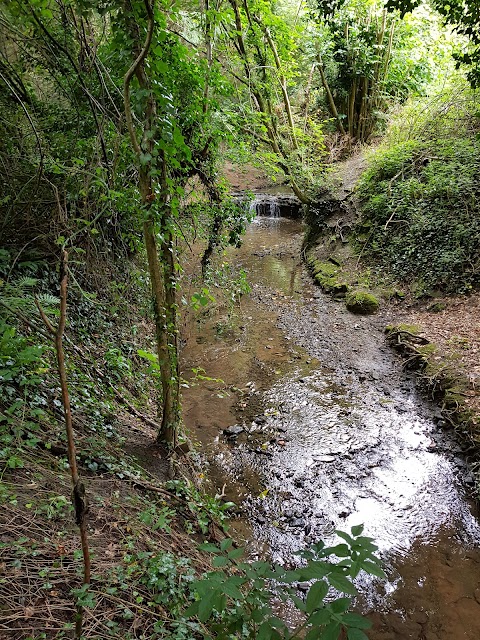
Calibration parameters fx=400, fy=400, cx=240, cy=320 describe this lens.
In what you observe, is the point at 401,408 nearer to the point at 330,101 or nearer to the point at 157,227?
the point at 157,227

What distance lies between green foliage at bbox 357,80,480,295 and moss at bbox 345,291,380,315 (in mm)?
850

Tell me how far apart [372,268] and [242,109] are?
184 inches

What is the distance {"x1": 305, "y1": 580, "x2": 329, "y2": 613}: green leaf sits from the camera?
1346mm

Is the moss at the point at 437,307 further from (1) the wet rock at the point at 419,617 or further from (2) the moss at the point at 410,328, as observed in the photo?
(1) the wet rock at the point at 419,617

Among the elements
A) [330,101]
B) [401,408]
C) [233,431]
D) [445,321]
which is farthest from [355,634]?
[330,101]

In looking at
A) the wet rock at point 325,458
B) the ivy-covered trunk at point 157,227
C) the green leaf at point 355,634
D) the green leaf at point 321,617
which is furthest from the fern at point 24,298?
the wet rock at point 325,458

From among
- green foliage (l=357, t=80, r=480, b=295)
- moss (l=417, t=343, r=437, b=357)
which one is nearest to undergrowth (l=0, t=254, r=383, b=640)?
moss (l=417, t=343, r=437, b=357)

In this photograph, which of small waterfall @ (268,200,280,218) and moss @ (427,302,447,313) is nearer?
moss @ (427,302,447,313)

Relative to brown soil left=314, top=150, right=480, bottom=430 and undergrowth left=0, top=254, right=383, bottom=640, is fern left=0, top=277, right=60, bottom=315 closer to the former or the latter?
undergrowth left=0, top=254, right=383, bottom=640

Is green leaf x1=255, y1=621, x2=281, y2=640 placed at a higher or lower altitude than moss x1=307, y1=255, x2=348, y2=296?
higher

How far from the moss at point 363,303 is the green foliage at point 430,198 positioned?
2.79 ft

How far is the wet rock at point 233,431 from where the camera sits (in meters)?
5.14

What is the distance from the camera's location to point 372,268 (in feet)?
30.4

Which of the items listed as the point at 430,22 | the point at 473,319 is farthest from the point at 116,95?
the point at 430,22
